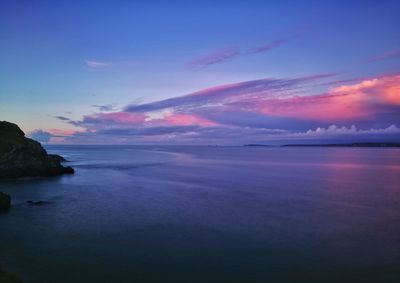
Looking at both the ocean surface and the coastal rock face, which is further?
the coastal rock face

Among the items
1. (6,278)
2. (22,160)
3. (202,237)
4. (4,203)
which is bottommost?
(202,237)

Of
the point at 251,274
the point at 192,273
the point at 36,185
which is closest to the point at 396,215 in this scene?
the point at 251,274

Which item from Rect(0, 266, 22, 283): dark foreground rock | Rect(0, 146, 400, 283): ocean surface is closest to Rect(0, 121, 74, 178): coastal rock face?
Rect(0, 146, 400, 283): ocean surface

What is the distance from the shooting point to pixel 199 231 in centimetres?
2581

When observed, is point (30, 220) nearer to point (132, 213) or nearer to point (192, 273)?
point (132, 213)

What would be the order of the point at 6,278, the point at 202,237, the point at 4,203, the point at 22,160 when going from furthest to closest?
1. the point at 22,160
2. the point at 4,203
3. the point at 202,237
4. the point at 6,278

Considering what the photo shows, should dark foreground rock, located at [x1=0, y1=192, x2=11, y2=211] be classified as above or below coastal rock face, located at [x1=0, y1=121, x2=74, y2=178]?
below

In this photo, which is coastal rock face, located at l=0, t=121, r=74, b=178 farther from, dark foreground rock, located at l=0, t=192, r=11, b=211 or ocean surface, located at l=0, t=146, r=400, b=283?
dark foreground rock, located at l=0, t=192, r=11, b=211

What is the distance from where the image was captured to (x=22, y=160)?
6009cm

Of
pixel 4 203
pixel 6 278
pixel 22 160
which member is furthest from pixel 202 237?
pixel 22 160

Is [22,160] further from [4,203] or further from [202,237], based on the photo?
[202,237]

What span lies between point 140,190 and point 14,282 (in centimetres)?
3438

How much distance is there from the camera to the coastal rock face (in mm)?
57562

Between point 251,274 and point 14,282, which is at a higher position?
point 14,282
